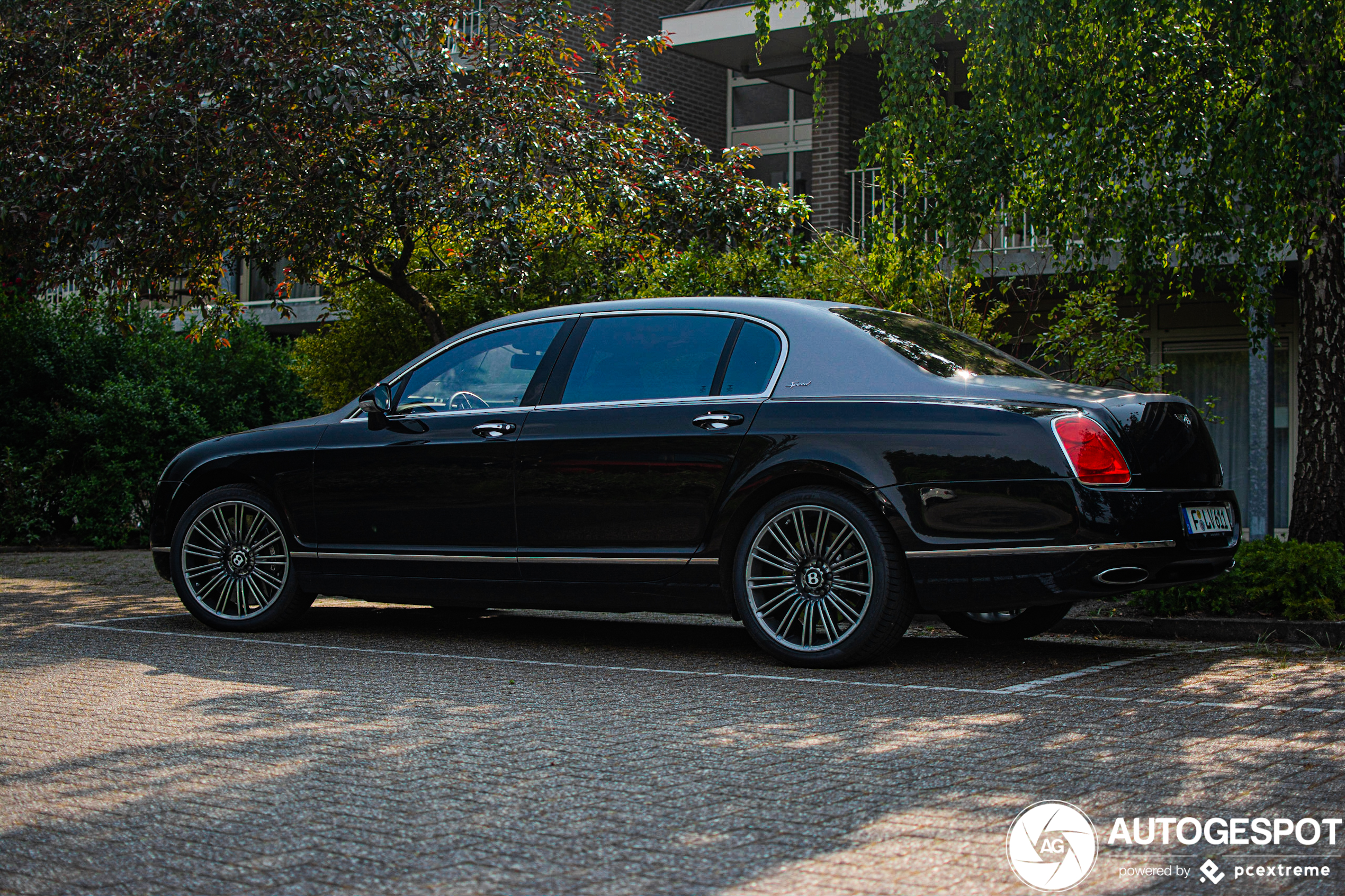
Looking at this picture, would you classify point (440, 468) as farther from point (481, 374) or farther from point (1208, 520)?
point (1208, 520)

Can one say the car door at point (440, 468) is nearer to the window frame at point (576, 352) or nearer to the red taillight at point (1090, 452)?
the window frame at point (576, 352)

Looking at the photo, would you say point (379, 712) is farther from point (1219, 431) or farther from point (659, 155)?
point (1219, 431)

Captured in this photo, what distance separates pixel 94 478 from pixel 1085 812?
44.4 feet

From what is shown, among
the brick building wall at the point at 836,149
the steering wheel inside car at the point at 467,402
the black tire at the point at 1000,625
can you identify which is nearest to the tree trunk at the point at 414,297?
the steering wheel inside car at the point at 467,402

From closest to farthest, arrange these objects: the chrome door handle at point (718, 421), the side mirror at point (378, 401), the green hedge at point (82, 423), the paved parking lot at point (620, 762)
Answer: the paved parking lot at point (620, 762)
the chrome door handle at point (718, 421)
the side mirror at point (378, 401)
the green hedge at point (82, 423)

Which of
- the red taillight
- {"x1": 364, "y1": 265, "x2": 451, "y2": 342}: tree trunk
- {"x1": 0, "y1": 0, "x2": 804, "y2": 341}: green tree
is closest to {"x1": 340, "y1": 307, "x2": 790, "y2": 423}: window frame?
the red taillight

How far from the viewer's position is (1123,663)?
6.42 meters

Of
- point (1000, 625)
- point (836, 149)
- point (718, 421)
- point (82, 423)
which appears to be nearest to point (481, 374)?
point (718, 421)

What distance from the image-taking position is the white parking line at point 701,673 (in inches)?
208

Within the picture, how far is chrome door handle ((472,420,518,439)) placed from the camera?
6914 millimetres

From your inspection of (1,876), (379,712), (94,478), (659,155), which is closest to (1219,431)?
(659,155)

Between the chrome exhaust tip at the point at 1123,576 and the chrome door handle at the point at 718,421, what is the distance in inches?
67.7

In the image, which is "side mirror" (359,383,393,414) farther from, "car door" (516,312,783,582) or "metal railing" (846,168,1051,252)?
"metal railing" (846,168,1051,252)

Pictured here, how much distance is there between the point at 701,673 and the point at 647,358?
161 cm
